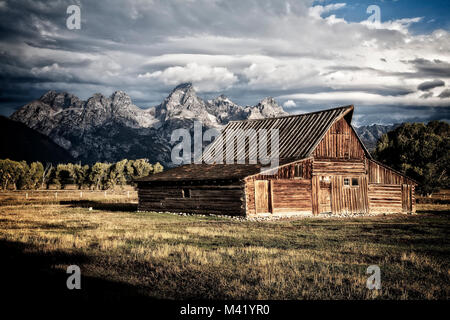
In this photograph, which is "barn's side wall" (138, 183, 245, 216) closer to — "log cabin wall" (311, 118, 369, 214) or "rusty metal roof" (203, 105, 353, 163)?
"rusty metal roof" (203, 105, 353, 163)

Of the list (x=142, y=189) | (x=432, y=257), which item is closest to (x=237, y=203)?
(x=142, y=189)

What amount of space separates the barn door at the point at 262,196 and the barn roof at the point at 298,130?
3.75 meters

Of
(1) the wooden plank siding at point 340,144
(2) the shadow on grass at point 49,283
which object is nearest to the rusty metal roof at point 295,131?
(1) the wooden plank siding at point 340,144

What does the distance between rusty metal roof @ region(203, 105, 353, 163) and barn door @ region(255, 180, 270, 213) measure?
12.2 ft

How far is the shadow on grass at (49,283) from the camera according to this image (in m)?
7.02

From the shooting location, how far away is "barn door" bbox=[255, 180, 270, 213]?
25.8m

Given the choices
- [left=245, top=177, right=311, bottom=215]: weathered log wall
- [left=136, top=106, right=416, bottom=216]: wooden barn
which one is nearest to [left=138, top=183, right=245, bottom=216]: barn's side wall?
[left=136, top=106, right=416, bottom=216]: wooden barn

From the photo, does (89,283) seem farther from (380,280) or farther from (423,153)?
(423,153)

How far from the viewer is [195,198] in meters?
28.7

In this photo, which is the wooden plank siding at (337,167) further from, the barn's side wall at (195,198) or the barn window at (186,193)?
the barn window at (186,193)
